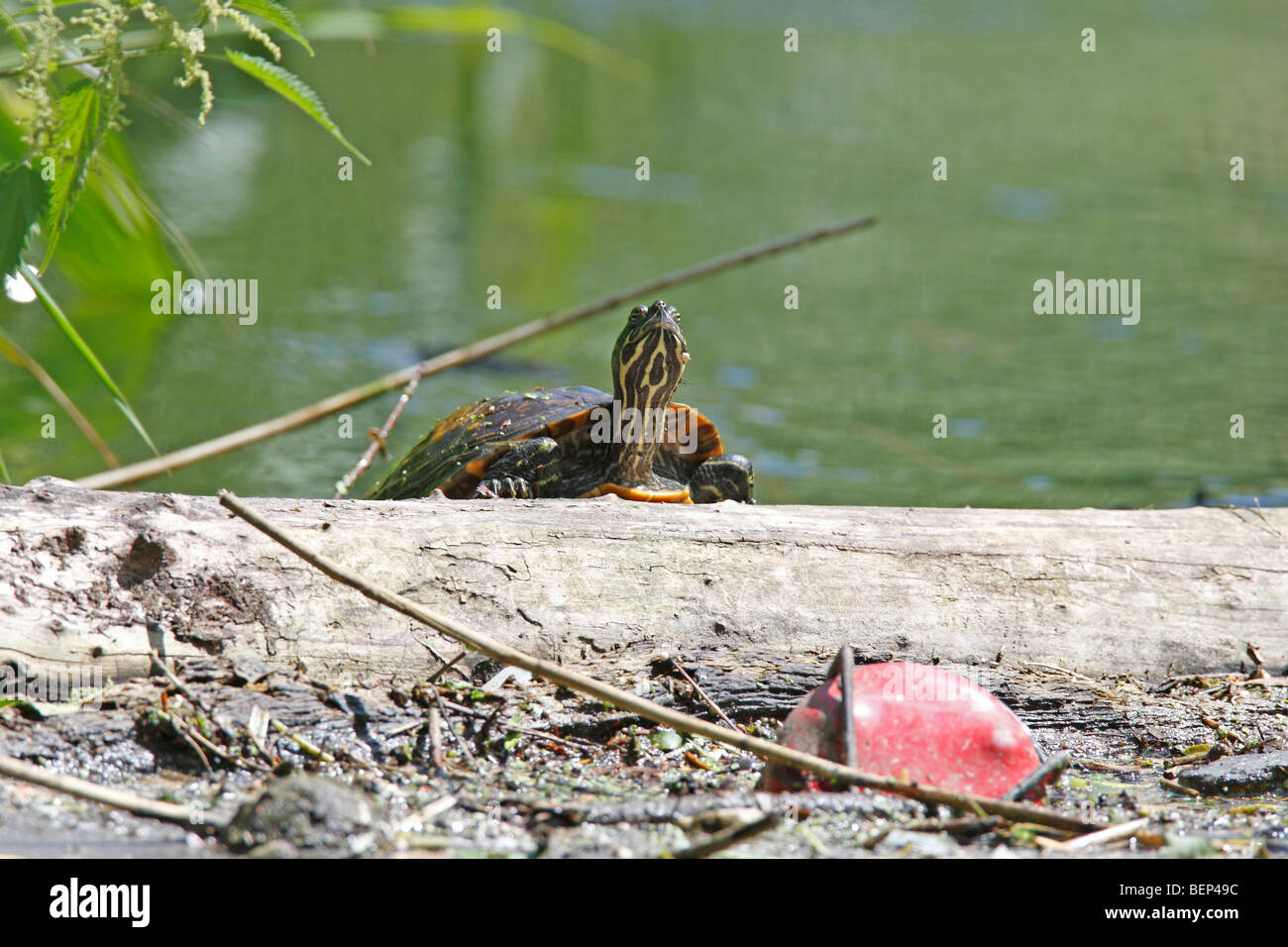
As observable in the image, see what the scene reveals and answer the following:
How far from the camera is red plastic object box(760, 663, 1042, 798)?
2262 millimetres

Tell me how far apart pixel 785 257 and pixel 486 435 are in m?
6.41

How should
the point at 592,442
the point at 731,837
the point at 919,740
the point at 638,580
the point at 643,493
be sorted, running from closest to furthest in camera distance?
the point at 731,837
the point at 919,740
the point at 638,580
the point at 643,493
the point at 592,442

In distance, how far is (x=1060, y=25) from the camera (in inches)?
791

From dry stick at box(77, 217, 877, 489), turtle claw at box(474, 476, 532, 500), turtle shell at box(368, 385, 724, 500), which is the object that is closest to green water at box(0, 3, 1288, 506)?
→ turtle shell at box(368, 385, 724, 500)

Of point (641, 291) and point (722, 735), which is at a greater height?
point (641, 291)

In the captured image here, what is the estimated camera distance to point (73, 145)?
252 centimetres

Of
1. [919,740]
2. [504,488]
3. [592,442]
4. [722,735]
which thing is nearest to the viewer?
[722,735]

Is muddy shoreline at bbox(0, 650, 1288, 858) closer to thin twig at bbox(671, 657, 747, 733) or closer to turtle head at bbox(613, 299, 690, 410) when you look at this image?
thin twig at bbox(671, 657, 747, 733)

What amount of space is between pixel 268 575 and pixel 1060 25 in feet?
67.9

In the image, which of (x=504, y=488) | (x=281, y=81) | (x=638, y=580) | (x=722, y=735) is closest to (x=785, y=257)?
(x=504, y=488)

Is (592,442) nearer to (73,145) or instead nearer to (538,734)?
(538,734)

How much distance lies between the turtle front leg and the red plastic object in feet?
5.42
